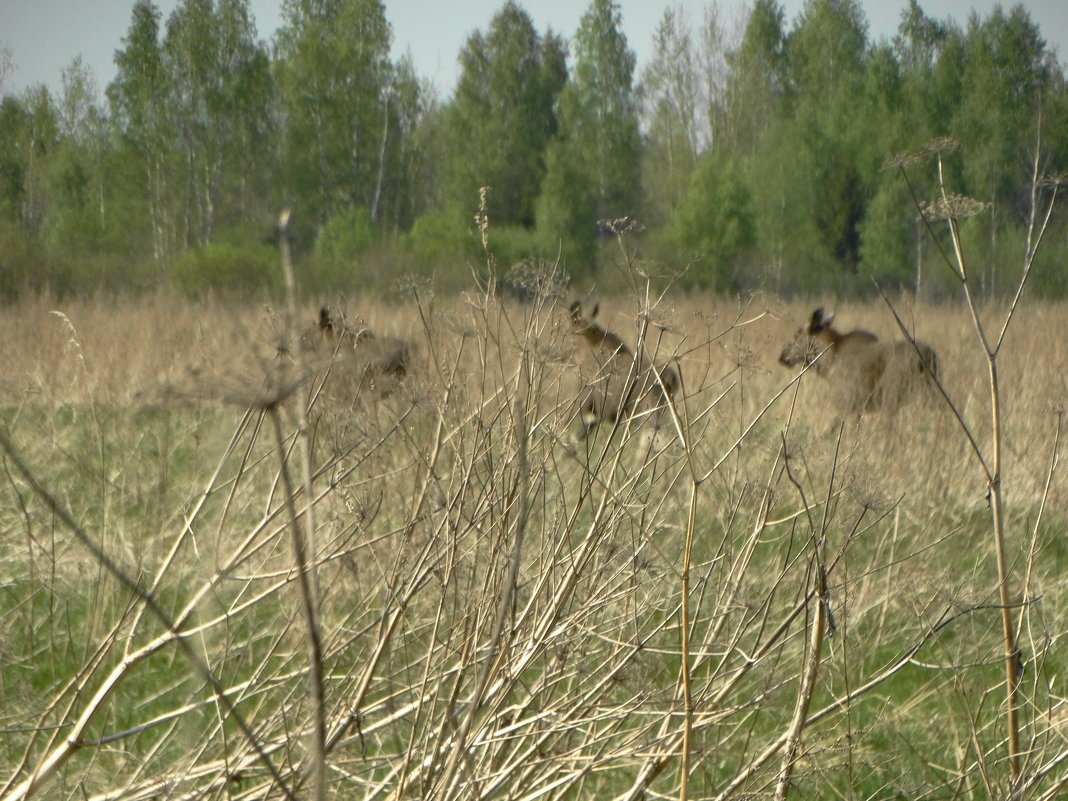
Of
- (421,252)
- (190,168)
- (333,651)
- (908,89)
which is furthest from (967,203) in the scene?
(908,89)

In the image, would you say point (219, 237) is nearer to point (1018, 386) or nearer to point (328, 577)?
point (1018, 386)

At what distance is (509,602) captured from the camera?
4.56 ft

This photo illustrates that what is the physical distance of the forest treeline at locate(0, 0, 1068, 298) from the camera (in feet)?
90.1

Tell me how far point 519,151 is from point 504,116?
1659mm

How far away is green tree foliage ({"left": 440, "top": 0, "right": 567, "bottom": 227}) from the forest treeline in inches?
3.4

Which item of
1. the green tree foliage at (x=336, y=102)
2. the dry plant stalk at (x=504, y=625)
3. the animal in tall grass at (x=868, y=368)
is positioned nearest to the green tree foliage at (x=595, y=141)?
the green tree foliage at (x=336, y=102)

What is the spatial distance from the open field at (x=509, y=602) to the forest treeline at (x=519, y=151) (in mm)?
16362

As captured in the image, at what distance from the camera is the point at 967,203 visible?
2334 mm

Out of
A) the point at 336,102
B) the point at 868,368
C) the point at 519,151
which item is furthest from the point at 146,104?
the point at 868,368

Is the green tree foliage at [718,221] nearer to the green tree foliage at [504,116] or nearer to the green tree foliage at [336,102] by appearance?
the green tree foliage at [504,116]

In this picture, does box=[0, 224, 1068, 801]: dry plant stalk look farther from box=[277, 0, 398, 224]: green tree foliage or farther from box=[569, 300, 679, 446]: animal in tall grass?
box=[277, 0, 398, 224]: green tree foliage

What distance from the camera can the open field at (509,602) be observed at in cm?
195

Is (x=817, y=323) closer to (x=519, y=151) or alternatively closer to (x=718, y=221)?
(x=718, y=221)

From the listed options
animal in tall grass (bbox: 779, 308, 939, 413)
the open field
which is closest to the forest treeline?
animal in tall grass (bbox: 779, 308, 939, 413)
